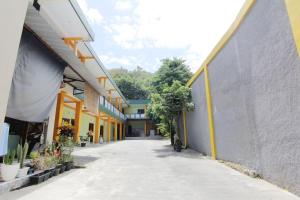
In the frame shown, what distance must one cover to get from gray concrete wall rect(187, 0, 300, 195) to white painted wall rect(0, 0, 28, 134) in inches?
188

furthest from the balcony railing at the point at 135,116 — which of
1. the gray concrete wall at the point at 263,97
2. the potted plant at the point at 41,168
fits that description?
the potted plant at the point at 41,168

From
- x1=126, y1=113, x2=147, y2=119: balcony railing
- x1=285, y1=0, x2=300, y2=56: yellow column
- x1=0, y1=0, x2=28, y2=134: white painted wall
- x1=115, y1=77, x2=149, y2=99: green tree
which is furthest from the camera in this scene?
x1=115, y1=77, x2=149, y2=99: green tree

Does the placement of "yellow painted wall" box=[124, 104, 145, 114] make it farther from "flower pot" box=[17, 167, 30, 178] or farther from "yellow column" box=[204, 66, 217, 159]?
"flower pot" box=[17, 167, 30, 178]

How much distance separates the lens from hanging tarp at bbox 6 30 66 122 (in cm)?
461

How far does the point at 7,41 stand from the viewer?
6.07 ft

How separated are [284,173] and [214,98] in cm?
489

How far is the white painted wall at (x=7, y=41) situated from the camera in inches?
70.2

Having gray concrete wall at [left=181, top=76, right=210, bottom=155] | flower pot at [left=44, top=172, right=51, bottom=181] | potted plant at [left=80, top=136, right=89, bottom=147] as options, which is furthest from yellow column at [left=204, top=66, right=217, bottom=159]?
potted plant at [left=80, top=136, right=89, bottom=147]

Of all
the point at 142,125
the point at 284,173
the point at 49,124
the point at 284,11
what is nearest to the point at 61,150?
the point at 49,124

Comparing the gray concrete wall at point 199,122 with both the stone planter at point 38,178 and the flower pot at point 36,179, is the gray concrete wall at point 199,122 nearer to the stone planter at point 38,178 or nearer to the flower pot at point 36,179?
the stone planter at point 38,178

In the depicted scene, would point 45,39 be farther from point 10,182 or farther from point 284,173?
point 284,173

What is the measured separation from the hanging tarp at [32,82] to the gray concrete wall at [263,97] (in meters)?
6.25

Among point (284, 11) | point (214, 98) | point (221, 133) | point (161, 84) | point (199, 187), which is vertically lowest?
point (199, 187)

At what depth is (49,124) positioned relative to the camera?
830cm
